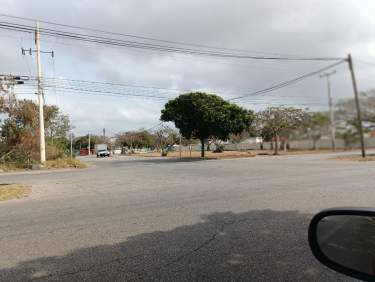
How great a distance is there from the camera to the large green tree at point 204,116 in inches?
1652

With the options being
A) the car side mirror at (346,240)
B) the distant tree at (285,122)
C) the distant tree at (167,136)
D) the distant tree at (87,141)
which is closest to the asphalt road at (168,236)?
the distant tree at (285,122)

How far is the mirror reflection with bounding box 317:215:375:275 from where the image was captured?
2.20 m

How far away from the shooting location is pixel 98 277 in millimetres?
4629

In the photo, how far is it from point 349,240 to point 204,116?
39086 mm

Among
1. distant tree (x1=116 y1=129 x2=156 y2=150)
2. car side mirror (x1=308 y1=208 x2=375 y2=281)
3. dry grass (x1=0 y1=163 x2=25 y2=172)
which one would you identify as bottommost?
dry grass (x1=0 y1=163 x2=25 y2=172)

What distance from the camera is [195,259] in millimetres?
5199

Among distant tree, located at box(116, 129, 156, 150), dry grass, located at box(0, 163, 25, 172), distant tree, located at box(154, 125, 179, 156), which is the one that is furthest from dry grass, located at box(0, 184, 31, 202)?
distant tree, located at box(116, 129, 156, 150)

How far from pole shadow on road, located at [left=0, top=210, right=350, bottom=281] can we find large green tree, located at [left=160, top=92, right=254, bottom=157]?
115 ft

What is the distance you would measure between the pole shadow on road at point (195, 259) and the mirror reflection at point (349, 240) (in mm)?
2085

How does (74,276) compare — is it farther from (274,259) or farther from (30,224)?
(30,224)

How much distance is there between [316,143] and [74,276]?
3.33m

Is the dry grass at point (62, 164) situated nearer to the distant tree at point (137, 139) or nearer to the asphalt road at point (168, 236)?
the asphalt road at point (168, 236)

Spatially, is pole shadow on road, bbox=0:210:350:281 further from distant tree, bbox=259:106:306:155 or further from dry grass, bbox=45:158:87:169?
dry grass, bbox=45:158:87:169

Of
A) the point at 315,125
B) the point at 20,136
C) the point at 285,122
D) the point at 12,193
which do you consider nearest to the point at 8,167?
the point at 20,136
